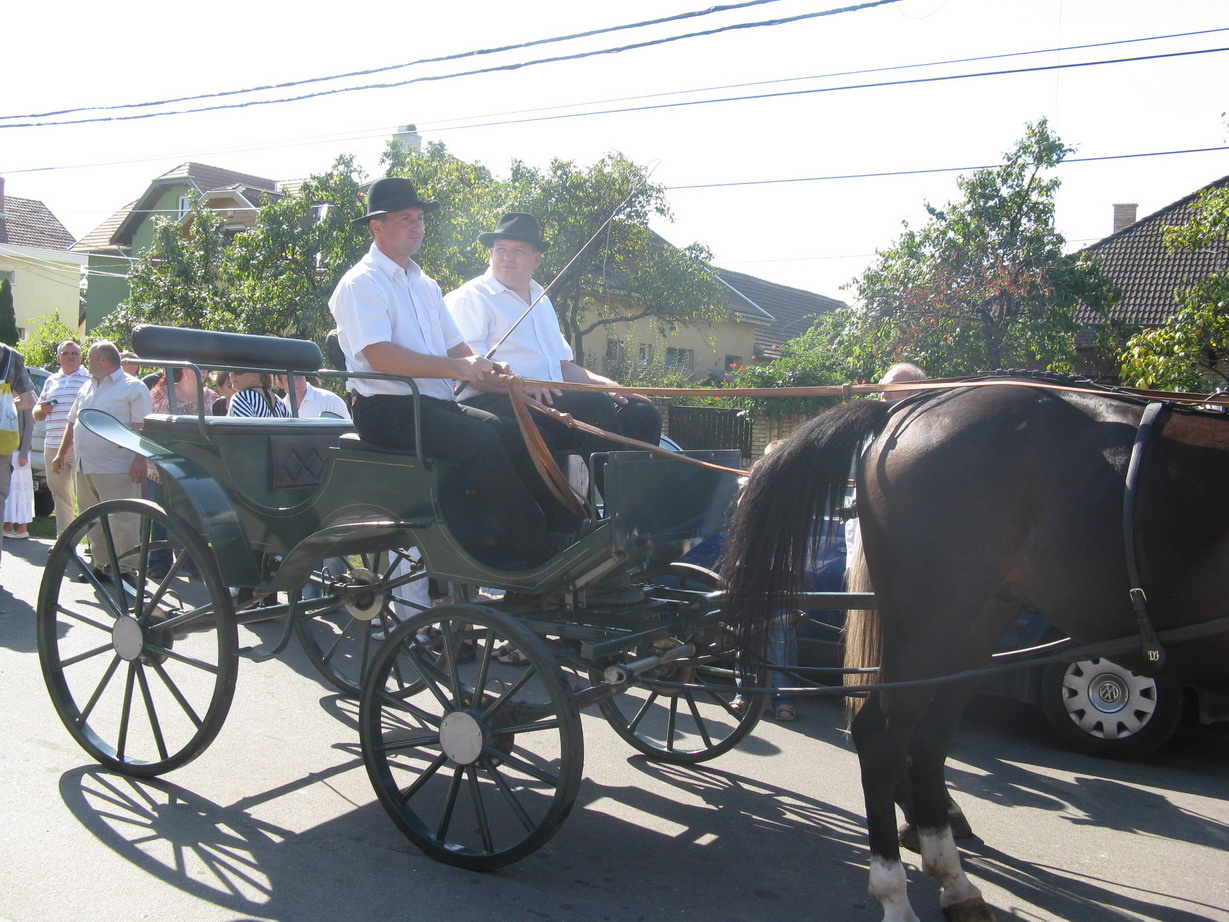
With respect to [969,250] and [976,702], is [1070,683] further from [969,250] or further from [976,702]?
[969,250]

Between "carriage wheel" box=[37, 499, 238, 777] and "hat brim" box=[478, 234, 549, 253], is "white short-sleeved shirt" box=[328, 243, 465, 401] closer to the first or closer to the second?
"hat brim" box=[478, 234, 549, 253]

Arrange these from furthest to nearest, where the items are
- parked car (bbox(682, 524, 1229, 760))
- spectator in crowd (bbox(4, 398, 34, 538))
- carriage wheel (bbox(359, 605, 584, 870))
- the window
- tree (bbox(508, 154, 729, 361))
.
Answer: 1. the window
2. tree (bbox(508, 154, 729, 361))
3. spectator in crowd (bbox(4, 398, 34, 538))
4. parked car (bbox(682, 524, 1229, 760))
5. carriage wheel (bbox(359, 605, 584, 870))

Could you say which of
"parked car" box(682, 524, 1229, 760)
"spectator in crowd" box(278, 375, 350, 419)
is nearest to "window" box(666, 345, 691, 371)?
"spectator in crowd" box(278, 375, 350, 419)

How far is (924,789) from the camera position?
3289 mm

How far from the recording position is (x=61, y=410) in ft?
28.9

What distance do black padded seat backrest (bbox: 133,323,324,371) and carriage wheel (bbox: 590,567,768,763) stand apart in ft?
6.98

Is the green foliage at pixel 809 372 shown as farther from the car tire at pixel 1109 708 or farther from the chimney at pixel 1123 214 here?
the chimney at pixel 1123 214

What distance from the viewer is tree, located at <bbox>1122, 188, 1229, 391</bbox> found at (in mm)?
8352

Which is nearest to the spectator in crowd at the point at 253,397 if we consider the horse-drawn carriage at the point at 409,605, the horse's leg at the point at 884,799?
the horse-drawn carriage at the point at 409,605

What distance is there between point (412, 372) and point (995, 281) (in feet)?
35.4

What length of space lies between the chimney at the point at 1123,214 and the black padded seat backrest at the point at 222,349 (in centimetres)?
3227

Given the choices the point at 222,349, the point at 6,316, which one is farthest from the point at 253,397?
the point at 6,316

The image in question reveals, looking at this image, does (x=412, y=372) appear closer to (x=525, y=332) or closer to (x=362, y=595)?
(x=525, y=332)

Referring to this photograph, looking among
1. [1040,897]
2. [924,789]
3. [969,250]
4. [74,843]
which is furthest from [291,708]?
[969,250]
